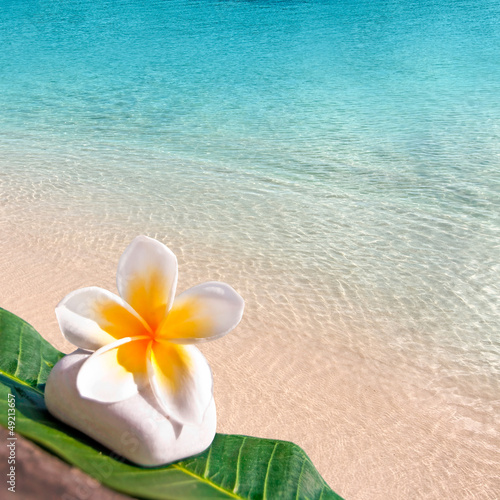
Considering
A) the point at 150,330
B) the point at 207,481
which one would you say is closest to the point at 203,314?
the point at 150,330

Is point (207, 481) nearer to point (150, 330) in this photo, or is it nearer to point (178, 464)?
point (178, 464)

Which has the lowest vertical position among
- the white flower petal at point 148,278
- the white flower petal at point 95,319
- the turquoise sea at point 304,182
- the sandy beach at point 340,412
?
the turquoise sea at point 304,182

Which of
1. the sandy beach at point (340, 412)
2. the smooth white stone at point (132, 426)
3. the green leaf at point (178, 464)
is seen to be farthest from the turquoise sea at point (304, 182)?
the smooth white stone at point (132, 426)

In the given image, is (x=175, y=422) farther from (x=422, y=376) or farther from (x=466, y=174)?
(x=466, y=174)

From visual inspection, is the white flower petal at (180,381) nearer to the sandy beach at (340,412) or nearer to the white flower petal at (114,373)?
the white flower petal at (114,373)

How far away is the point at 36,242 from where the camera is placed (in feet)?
9.63

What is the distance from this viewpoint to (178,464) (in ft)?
1.97

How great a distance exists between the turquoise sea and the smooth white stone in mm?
1469

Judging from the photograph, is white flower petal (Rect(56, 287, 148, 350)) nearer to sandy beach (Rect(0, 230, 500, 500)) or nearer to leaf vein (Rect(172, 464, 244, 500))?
leaf vein (Rect(172, 464, 244, 500))

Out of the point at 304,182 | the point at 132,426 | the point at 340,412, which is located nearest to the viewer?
the point at 132,426

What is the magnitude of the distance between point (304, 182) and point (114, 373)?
3828mm

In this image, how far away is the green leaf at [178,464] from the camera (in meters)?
0.55

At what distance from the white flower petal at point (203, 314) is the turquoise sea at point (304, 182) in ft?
4.89

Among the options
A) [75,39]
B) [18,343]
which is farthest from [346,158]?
[75,39]
